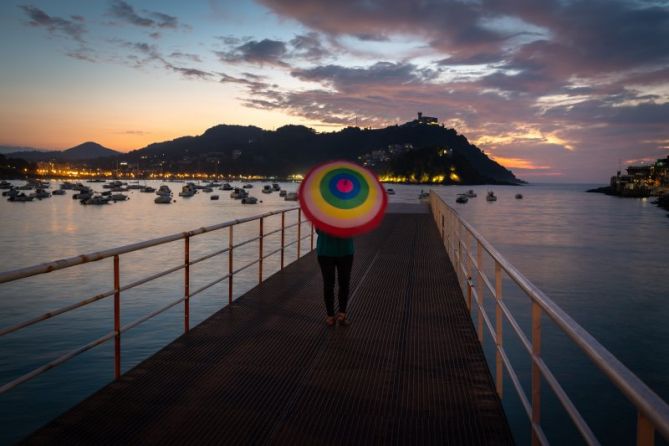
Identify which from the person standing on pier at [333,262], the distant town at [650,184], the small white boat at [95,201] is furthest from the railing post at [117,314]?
the distant town at [650,184]

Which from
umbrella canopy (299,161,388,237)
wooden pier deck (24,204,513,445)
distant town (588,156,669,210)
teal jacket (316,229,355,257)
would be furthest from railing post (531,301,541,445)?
distant town (588,156,669,210)

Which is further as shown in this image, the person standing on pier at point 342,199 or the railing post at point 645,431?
the person standing on pier at point 342,199

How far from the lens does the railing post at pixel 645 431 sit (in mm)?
1521

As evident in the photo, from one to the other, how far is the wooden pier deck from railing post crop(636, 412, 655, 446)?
2.27 meters

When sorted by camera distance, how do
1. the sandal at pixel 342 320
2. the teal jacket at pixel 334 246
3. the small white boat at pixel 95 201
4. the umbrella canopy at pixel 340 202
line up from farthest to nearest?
the small white boat at pixel 95 201 → the sandal at pixel 342 320 → the teal jacket at pixel 334 246 → the umbrella canopy at pixel 340 202

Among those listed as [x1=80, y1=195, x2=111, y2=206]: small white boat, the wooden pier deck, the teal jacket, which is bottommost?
[x1=80, y1=195, x2=111, y2=206]: small white boat

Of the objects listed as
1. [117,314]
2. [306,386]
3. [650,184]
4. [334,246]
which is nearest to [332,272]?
[334,246]

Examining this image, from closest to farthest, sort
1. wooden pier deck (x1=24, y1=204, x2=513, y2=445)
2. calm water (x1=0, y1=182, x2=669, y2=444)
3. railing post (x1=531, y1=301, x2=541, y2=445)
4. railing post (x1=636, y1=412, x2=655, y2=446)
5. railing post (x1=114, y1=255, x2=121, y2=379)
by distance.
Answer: railing post (x1=636, y1=412, x2=655, y2=446)
railing post (x1=531, y1=301, x2=541, y2=445)
wooden pier deck (x1=24, y1=204, x2=513, y2=445)
railing post (x1=114, y1=255, x2=121, y2=379)
calm water (x1=0, y1=182, x2=669, y2=444)

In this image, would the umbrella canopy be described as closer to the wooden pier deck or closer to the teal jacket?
the teal jacket

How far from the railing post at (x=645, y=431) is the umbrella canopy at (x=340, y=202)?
419cm

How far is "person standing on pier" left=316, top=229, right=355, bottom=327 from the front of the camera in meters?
6.32

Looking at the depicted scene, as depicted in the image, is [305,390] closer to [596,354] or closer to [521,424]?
[596,354]

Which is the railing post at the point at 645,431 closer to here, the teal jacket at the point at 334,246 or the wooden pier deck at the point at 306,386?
the wooden pier deck at the point at 306,386

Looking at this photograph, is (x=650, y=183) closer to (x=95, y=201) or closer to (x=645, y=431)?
(x=95, y=201)
